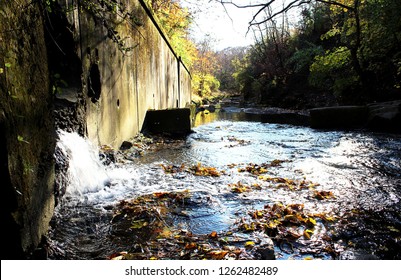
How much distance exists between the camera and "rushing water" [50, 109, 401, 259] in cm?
254

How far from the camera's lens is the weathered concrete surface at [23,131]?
1894 millimetres

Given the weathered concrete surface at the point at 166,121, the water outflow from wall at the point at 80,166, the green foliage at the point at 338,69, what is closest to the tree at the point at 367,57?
the green foliage at the point at 338,69

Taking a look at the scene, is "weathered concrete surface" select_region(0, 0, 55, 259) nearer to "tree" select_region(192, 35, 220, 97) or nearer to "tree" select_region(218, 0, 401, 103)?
"tree" select_region(218, 0, 401, 103)

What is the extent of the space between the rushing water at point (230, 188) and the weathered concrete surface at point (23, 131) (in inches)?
14.1

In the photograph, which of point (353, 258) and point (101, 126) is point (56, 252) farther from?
point (101, 126)

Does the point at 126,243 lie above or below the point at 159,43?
below

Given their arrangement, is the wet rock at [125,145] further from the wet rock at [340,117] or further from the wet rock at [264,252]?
the wet rock at [340,117]

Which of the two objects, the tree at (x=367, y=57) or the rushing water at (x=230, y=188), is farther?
the tree at (x=367, y=57)

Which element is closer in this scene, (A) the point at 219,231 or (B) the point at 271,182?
(A) the point at 219,231

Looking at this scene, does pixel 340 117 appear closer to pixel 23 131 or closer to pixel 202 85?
pixel 23 131

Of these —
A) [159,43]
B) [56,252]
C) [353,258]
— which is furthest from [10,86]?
[159,43]

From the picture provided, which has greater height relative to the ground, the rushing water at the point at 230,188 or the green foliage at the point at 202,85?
the green foliage at the point at 202,85
